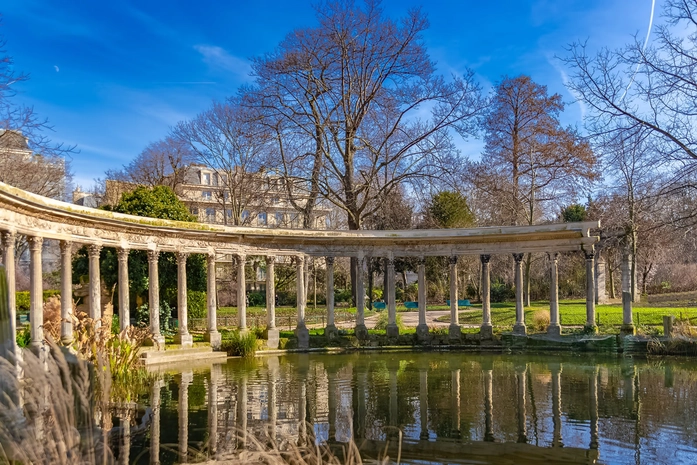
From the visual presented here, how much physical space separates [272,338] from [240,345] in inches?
88.6

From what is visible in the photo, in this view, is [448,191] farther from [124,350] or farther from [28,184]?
[124,350]

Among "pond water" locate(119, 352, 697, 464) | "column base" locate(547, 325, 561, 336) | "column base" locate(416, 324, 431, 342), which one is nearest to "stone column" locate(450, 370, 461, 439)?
"pond water" locate(119, 352, 697, 464)

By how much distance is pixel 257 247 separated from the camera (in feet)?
91.3

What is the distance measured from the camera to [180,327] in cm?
2458

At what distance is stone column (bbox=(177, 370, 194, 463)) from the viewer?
984cm

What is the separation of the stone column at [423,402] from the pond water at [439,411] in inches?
1.3

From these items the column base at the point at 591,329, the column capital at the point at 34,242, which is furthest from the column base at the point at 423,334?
the column capital at the point at 34,242

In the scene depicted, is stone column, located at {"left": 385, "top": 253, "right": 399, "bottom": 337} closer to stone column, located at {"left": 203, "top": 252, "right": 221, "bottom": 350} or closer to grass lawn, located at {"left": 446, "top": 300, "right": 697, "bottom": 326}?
grass lawn, located at {"left": 446, "top": 300, "right": 697, "bottom": 326}

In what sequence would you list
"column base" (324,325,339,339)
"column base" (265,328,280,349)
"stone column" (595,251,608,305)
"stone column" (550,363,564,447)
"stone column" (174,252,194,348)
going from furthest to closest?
"stone column" (595,251,608,305), "column base" (324,325,339,339), "column base" (265,328,280,349), "stone column" (174,252,194,348), "stone column" (550,363,564,447)

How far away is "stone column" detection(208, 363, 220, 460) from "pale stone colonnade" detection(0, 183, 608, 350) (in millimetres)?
5902

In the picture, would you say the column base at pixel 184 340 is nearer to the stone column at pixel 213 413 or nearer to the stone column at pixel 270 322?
the stone column at pixel 270 322

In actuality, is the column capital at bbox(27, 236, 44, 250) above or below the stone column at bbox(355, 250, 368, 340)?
above

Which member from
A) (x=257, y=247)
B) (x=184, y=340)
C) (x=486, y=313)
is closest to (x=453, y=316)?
(x=486, y=313)

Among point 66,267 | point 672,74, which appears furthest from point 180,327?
point 672,74
